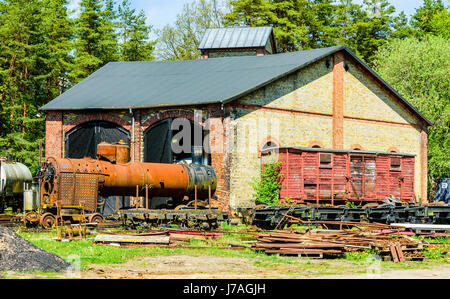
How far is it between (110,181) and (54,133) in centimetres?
987

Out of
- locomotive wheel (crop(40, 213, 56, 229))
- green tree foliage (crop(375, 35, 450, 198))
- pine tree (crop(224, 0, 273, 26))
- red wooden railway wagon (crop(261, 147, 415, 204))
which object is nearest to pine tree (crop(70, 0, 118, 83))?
pine tree (crop(224, 0, 273, 26))

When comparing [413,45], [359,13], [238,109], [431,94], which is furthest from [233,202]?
[359,13]

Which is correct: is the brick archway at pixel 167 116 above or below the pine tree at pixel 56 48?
below

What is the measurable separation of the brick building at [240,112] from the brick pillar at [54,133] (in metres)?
0.05

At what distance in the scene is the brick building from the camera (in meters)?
26.4

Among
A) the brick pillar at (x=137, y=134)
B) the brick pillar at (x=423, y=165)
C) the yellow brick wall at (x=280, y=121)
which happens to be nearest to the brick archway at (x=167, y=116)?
the brick pillar at (x=137, y=134)

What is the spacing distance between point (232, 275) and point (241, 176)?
627 inches

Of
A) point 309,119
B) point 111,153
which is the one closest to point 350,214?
point 111,153

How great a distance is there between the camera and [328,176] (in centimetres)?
2538

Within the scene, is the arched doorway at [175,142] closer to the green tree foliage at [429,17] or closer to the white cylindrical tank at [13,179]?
the white cylindrical tank at [13,179]

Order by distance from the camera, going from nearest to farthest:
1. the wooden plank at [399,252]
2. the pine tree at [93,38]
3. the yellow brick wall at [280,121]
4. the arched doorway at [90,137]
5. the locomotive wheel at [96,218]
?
the wooden plank at [399,252] → the locomotive wheel at [96,218] → the yellow brick wall at [280,121] → the arched doorway at [90,137] → the pine tree at [93,38]

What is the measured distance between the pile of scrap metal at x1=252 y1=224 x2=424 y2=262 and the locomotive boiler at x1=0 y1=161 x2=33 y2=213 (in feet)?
58.1

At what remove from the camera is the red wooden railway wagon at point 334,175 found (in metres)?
25.1

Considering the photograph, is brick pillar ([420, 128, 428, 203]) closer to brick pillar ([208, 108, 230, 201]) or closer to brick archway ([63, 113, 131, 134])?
brick pillar ([208, 108, 230, 201])
